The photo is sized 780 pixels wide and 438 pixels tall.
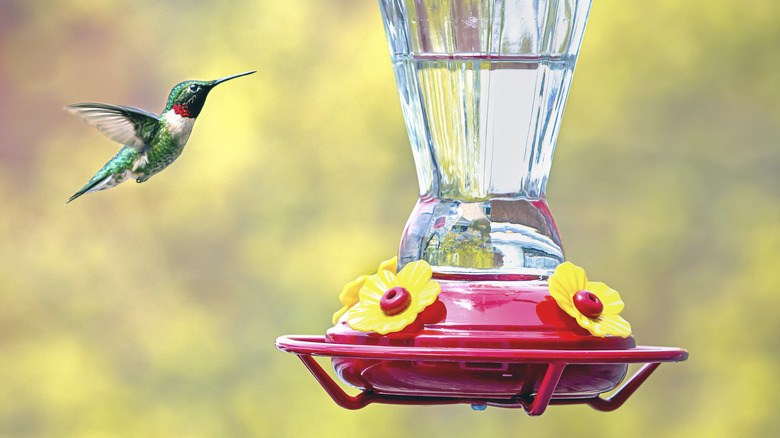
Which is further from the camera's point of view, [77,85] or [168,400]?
[77,85]

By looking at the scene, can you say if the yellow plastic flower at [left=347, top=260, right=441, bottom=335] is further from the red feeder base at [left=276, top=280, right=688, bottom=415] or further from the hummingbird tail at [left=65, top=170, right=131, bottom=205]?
the hummingbird tail at [left=65, top=170, right=131, bottom=205]

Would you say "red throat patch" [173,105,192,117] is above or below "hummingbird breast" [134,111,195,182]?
above

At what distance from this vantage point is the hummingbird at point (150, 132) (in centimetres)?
224

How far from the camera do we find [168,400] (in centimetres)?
546

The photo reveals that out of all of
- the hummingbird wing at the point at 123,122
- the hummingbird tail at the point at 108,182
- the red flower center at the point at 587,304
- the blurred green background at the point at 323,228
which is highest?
the hummingbird wing at the point at 123,122

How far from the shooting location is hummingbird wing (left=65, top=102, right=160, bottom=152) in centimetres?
212

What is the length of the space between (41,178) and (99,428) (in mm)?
1497

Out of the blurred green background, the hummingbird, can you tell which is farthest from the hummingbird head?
the blurred green background

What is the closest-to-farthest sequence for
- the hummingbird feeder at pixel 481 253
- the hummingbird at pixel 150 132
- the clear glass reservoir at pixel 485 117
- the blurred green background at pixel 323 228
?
the hummingbird feeder at pixel 481 253, the clear glass reservoir at pixel 485 117, the hummingbird at pixel 150 132, the blurred green background at pixel 323 228

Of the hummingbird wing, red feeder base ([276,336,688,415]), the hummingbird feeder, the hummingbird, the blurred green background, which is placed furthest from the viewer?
the blurred green background

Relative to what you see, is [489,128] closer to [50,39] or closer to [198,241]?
[198,241]

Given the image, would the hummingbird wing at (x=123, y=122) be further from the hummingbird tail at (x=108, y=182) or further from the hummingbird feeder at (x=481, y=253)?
the hummingbird feeder at (x=481, y=253)

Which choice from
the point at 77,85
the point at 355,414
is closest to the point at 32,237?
the point at 77,85

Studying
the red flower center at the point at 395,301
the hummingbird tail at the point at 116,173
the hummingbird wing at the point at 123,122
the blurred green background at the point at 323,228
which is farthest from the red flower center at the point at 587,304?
the blurred green background at the point at 323,228
